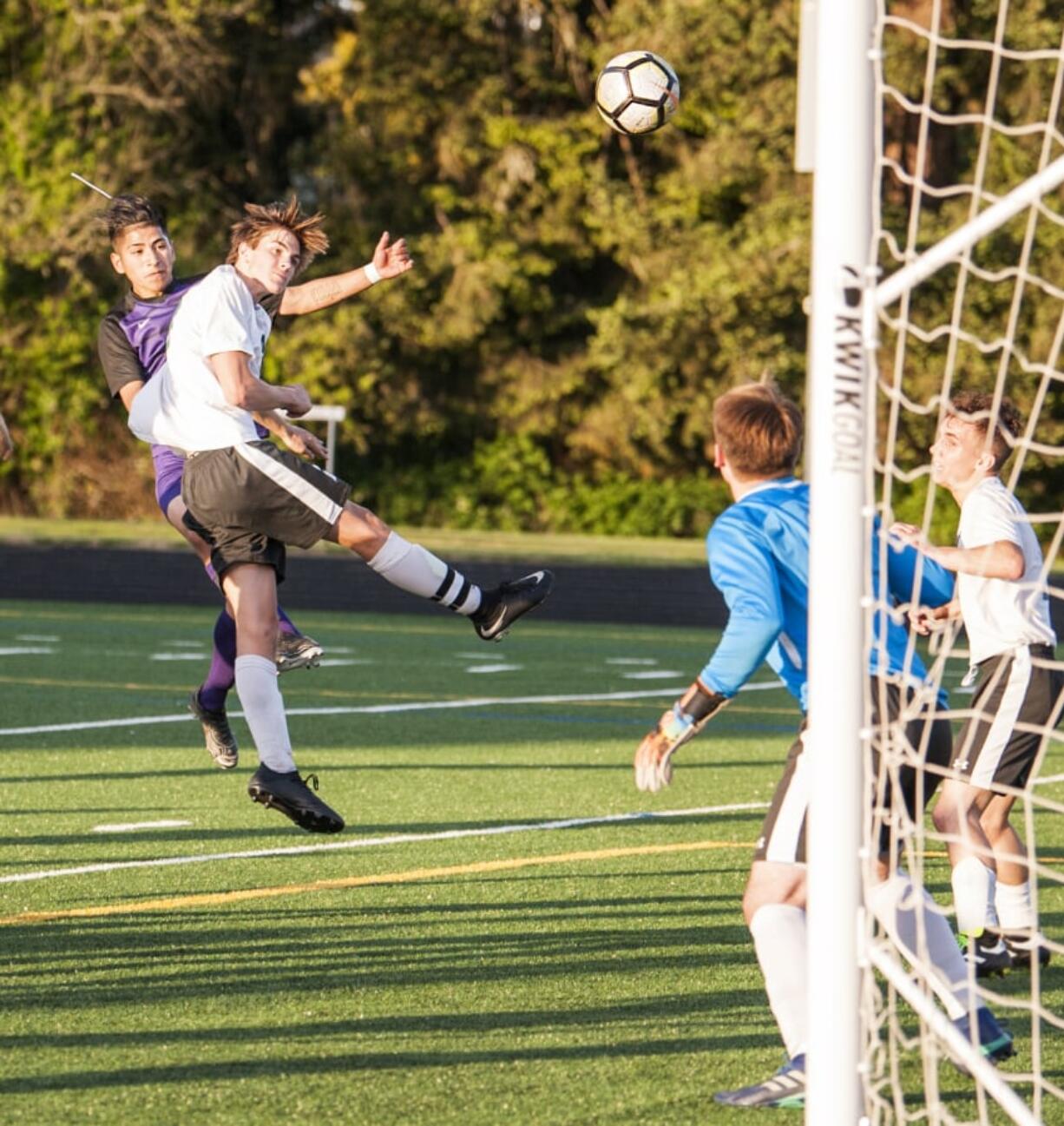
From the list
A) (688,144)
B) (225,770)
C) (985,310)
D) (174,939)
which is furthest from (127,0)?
(174,939)

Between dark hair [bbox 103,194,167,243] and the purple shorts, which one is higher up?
dark hair [bbox 103,194,167,243]

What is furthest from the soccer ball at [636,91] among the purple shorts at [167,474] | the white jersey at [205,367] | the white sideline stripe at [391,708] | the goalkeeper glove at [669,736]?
the goalkeeper glove at [669,736]

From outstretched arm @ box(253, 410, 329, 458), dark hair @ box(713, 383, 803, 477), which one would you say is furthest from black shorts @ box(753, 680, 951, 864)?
outstretched arm @ box(253, 410, 329, 458)

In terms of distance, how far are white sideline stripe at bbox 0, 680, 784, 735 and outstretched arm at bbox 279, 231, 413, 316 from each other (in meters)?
4.02

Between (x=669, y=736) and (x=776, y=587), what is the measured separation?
415 mm

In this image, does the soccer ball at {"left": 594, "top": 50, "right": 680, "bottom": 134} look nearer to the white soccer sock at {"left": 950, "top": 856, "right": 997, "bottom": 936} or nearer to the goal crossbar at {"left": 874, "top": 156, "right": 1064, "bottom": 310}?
the white soccer sock at {"left": 950, "top": 856, "right": 997, "bottom": 936}

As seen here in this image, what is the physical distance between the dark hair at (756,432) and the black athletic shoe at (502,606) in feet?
9.05

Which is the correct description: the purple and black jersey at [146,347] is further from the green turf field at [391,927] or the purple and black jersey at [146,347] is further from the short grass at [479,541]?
the short grass at [479,541]

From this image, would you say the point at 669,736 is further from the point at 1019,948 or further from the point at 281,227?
the point at 281,227

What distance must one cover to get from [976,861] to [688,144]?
36.5 m

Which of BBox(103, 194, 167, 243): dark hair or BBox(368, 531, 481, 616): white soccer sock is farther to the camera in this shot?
BBox(103, 194, 167, 243): dark hair

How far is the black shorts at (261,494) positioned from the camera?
287 inches

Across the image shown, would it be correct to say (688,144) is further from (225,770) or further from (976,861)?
(976,861)

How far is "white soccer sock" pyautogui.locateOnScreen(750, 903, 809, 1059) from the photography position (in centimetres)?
468
